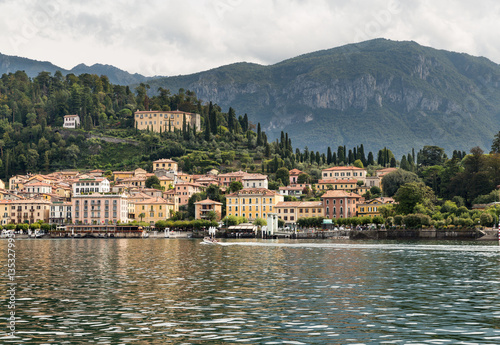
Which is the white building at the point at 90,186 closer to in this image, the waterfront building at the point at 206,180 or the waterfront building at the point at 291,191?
the waterfront building at the point at 206,180

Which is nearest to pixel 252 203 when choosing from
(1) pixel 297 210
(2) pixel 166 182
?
(1) pixel 297 210

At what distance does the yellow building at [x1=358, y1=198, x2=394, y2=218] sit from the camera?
472 ft

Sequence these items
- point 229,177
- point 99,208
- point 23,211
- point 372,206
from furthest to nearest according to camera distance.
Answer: point 229,177, point 23,211, point 99,208, point 372,206

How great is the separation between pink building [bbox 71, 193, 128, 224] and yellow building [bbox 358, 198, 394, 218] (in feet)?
177

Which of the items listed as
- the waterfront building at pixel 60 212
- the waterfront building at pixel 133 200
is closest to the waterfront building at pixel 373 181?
the waterfront building at pixel 133 200

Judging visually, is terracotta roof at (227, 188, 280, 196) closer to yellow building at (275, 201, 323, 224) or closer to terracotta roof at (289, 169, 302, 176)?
yellow building at (275, 201, 323, 224)

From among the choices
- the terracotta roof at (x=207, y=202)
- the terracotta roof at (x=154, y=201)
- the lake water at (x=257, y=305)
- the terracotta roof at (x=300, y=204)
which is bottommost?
the lake water at (x=257, y=305)

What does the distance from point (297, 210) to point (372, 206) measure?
1665cm

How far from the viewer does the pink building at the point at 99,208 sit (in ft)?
486

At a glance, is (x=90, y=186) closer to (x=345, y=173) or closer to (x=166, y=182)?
(x=166, y=182)

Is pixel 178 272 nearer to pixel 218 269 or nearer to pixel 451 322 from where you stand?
pixel 218 269

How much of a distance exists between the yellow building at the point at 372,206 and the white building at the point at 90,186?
62.3 m

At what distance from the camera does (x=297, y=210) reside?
5709 inches

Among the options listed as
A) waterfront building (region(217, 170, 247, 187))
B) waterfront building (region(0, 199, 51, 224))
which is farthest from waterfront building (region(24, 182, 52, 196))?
waterfront building (region(217, 170, 247, 187))
